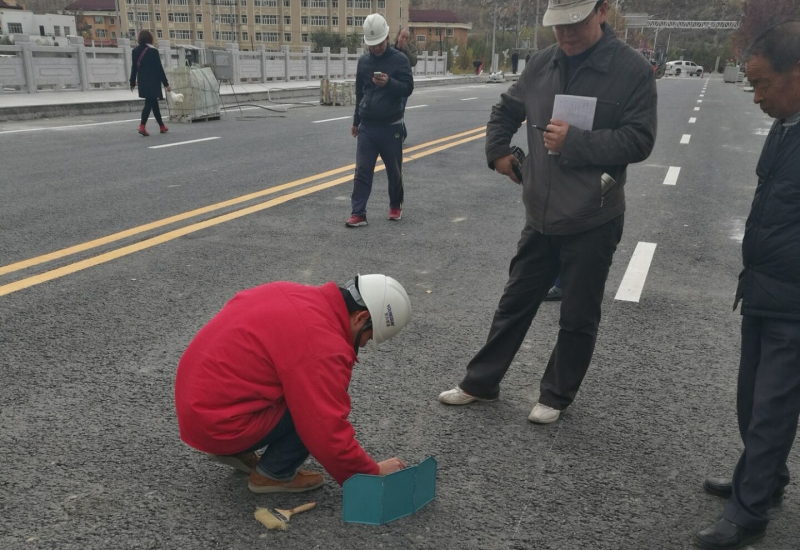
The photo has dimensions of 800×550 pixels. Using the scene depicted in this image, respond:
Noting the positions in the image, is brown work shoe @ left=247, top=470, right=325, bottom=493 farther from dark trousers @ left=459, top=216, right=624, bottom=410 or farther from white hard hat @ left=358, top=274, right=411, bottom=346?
dark trousers @ left=459, top=216, right=624, bottom=410

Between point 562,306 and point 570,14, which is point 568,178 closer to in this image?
point 562,306

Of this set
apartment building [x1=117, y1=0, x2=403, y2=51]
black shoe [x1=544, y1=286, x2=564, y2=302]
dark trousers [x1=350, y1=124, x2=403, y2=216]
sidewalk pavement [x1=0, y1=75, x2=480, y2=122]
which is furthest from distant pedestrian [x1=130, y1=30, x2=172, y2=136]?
apartment building [x1=117, y1=0, x2=403, y2=51]

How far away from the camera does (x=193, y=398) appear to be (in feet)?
7.97

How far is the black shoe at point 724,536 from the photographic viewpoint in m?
2.52

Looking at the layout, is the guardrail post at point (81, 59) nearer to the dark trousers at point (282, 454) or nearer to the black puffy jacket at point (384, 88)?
the black puffy jacket at point (384, 88)

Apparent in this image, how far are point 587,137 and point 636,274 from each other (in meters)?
2.96

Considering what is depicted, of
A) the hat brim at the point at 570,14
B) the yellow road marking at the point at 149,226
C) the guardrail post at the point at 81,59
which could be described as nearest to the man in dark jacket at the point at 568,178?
the hat brim at the point at 570,14

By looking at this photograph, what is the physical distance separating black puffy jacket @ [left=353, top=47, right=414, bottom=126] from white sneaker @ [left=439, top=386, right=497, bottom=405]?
4.05m

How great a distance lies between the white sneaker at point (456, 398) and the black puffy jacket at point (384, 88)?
4.05 m

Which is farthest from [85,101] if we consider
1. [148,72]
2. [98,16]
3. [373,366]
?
[98,16]

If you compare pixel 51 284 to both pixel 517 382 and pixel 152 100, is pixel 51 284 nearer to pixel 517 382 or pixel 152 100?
pixel 517 382

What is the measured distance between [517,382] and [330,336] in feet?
5.68

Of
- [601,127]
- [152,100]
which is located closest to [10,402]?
[601,127]

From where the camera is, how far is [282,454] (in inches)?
104
